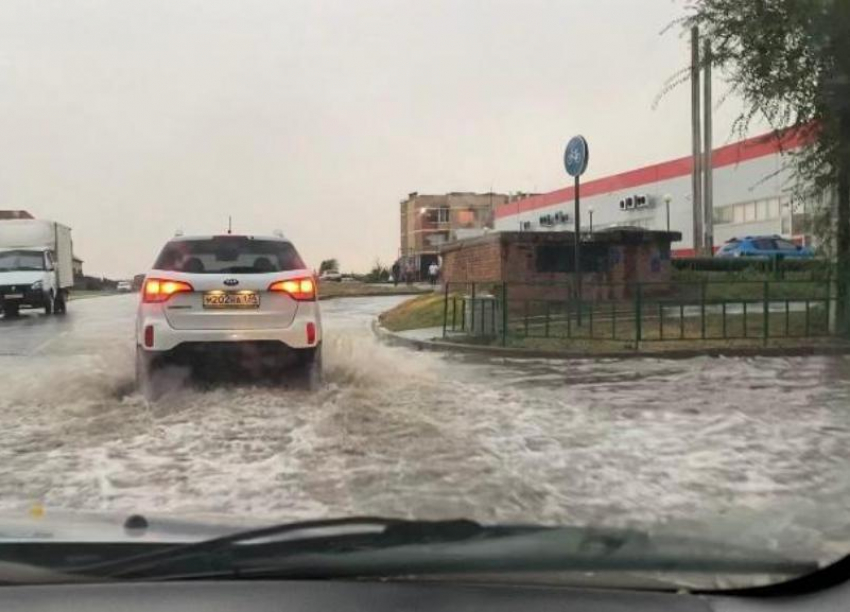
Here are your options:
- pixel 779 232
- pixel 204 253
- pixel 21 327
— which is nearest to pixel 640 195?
pixel 779 232

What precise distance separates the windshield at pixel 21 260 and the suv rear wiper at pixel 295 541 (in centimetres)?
2582

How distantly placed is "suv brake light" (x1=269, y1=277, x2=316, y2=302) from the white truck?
18.6m

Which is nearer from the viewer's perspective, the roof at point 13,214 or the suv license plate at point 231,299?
the suv license plate at point 231,299

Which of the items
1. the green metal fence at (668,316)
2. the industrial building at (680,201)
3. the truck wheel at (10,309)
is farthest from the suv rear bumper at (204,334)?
the industrial building at (680,201)

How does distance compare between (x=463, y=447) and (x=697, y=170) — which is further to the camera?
(x=697, y=170)

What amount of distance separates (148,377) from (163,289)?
2.79 ft

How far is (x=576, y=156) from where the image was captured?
16.6 m

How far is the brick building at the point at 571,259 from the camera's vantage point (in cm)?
2147

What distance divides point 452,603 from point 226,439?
5.21 m

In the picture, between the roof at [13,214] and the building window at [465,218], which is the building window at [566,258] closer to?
the roof at [13,214]

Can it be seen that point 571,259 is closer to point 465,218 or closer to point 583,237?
point 583,237

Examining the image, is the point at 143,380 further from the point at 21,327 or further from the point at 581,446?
the point at 21,327

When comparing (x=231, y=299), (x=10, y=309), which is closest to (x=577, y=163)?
(x=231, y=299)

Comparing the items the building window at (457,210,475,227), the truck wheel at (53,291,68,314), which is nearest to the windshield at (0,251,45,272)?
the truck wheel at (53,291,68,314)
